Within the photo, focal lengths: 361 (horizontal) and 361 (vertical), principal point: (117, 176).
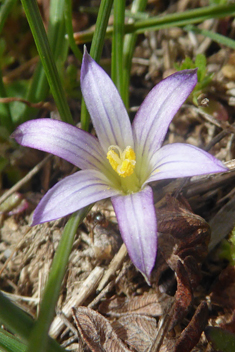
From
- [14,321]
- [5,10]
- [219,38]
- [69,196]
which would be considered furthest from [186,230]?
[5,10]

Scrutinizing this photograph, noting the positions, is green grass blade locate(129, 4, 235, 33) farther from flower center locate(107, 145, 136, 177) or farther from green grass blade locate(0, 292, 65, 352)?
green grass blade locate(0, 292, 65, 352)

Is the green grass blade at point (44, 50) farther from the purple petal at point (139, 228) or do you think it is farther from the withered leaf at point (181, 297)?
the withered leaf at point (181, 297)

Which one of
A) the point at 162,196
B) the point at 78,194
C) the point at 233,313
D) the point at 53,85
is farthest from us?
the point at 162,196

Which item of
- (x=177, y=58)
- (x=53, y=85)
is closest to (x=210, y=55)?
(x=177, y=58)

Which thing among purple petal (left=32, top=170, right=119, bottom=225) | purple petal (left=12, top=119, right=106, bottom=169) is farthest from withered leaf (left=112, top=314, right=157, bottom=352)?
purple petal (left=12, top=119, right=106, bottom=169)

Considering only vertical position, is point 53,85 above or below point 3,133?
above

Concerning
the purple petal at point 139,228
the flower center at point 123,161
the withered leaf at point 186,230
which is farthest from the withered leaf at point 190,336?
the flower center at point 123,161

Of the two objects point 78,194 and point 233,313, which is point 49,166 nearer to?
point 78,194
